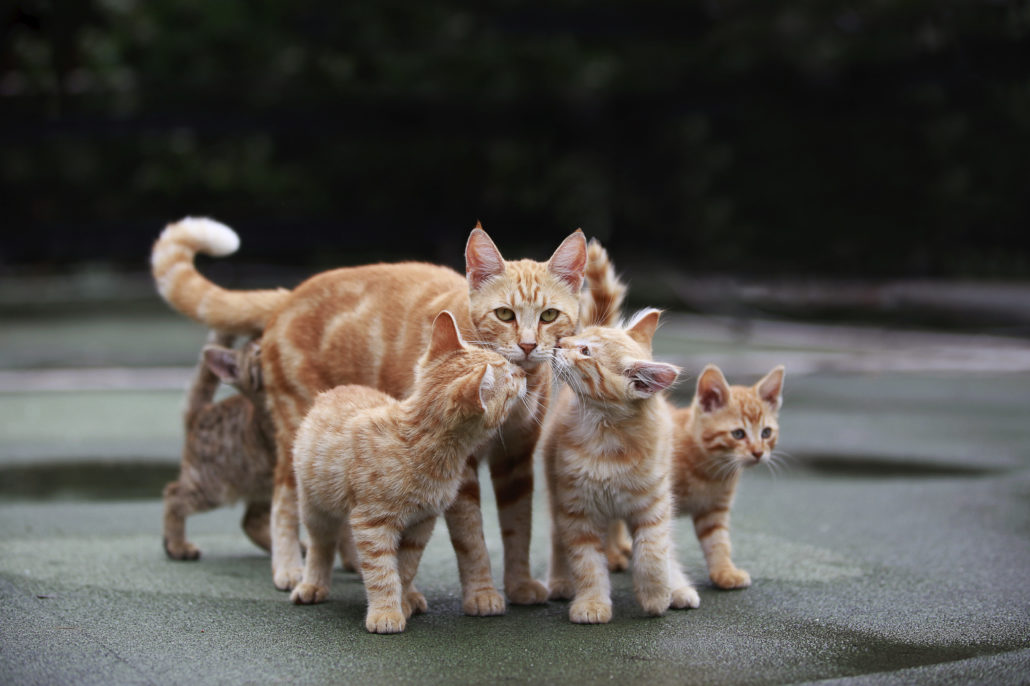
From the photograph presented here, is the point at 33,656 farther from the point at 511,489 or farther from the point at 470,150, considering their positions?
the point at 470,150

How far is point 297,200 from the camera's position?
46.3 ft

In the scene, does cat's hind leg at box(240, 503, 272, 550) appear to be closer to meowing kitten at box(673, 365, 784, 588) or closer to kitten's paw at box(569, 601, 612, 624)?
kitten's paw at box(569, 601, 612, 624)

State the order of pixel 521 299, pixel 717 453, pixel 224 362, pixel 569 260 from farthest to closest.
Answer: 1. pixel 224 362
2. pixel 717 453
3. pixel 569 260
4. pixel 521 299

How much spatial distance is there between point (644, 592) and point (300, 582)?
3.62 ft

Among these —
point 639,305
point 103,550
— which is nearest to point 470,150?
point 639,305

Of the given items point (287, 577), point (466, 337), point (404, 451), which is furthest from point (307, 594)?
point (466, 337)

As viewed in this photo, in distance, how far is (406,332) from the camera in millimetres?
3479

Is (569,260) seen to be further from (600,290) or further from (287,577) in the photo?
(287,577)

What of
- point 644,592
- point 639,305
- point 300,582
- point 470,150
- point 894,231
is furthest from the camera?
point 470,150

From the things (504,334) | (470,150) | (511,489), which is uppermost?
(470,150)

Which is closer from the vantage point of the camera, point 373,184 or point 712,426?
point 712,426

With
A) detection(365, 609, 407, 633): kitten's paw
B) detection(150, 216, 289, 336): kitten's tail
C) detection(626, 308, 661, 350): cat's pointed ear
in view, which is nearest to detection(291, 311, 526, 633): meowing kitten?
detection(365, 609, 407, 633): kitten's paw

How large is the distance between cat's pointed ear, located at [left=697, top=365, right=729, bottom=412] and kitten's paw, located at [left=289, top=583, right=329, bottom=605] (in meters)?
1.39

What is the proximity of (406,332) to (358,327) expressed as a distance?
22 cm
